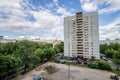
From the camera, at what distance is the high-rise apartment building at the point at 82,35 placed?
4234 cm

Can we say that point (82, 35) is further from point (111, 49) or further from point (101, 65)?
point (101, 65)

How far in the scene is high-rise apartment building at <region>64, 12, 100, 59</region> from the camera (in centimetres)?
4234

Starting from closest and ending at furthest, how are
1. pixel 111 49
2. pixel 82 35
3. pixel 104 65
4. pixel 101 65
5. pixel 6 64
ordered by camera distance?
pixel 6 64 < pixel 104 65 < pixel 101 65 < pixel 82 35 < pixel 111 49

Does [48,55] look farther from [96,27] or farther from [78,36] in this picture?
[96,27]

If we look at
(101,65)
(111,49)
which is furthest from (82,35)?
(101,65)

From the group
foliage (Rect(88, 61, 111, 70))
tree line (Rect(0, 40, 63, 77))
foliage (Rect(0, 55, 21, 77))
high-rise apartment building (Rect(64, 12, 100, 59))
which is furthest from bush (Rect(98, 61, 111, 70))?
foliage (Rect(0, 55, 21, 77))

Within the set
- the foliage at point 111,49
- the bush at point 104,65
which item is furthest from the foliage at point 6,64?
the foliage at point 111,49

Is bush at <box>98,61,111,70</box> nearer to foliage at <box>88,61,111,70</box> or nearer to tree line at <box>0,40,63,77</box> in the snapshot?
foliage at <box>88,61,111,70</box>

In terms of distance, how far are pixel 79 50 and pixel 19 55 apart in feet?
92.8

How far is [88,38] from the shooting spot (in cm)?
4347

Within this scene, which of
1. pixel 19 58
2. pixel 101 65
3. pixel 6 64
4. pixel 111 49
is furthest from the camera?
pixel 111 49

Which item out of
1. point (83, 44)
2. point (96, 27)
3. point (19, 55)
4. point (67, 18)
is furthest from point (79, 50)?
point (19, 55)

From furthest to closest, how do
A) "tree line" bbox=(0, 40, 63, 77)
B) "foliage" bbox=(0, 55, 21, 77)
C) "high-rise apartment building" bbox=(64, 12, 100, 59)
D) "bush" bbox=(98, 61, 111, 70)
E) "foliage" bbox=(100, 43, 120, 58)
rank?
"foliage" bbox=(100, 43, 120, 58)
"high-rise apartment building" bbox=(64, 12, 100, 59)
"bush" bbox=(98, 61, 111, 70)
"tree line" bbox=(0, 40, 63, 77)
"foliage" bbox=(0, 55, 21, 77)

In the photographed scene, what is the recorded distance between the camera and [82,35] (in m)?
45.2
